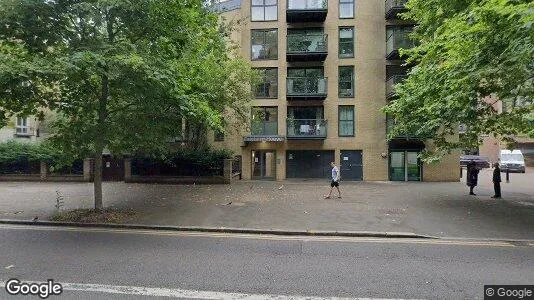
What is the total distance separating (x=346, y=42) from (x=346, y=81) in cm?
270

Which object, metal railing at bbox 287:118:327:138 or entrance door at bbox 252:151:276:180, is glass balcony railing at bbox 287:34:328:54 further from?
entrance door at bbox 252:151:276:180

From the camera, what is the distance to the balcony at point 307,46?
22.8 metres

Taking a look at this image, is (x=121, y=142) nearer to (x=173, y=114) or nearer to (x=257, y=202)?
(x=173, y=114)

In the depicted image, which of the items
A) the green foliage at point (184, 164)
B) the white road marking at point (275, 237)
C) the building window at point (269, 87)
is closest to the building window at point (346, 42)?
the building window at point (269, 87)

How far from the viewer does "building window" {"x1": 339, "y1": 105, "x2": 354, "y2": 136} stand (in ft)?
77.3

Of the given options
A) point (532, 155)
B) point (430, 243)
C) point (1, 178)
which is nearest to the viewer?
point (430, 243)

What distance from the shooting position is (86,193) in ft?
49.9

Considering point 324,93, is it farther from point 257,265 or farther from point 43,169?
point 257,265

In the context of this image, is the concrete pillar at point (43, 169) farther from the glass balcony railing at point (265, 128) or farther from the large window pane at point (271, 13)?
the large window pane at point (271, 13)

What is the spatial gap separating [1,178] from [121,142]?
15.8 meters

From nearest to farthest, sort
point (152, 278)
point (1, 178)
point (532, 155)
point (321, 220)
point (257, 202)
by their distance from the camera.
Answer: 1. point (152, 278)
2. point (321, 220)
3. point (257, 202)
4. point (1, 178)
5. point (532, 155)

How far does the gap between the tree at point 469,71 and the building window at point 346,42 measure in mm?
9819

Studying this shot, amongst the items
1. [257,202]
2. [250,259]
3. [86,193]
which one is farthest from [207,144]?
[250,259]

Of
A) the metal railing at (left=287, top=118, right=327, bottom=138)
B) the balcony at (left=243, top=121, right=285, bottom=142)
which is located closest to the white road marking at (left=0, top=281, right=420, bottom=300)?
the balcony at (left=243, top=121, right=285, bottom=142)
